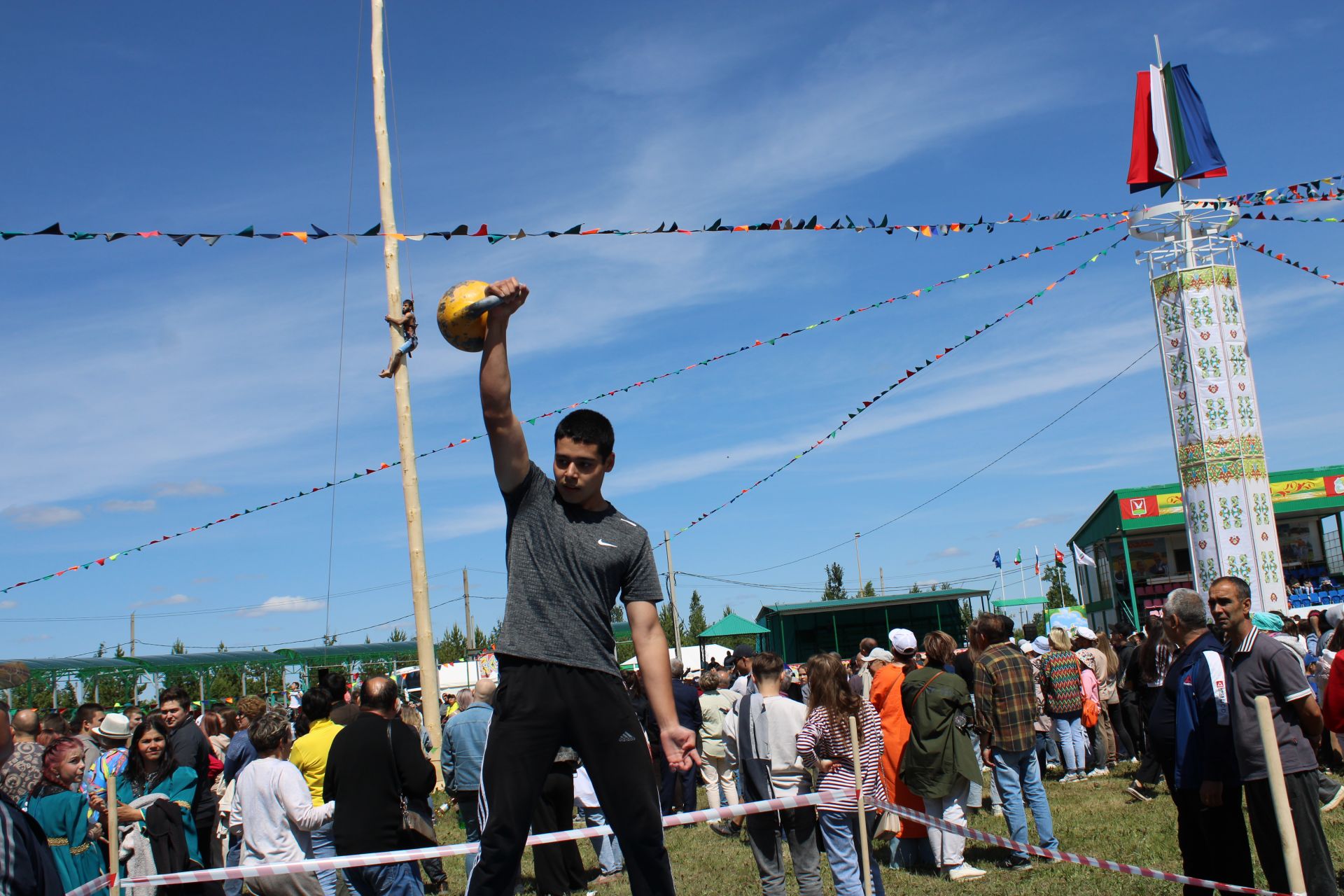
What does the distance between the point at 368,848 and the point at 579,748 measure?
3966 millimetres

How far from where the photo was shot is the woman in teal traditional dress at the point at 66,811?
5.57 metres

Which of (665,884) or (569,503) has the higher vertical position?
(569,503)

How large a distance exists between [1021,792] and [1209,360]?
12.2m

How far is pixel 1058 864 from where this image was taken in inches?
337

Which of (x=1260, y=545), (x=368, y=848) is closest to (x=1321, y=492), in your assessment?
(x=1260, y=545)

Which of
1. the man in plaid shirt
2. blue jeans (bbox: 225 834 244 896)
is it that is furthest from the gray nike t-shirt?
the man in plaid shirt

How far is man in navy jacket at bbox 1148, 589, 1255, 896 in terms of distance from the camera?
576cm

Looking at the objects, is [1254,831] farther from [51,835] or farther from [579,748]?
[51,835]

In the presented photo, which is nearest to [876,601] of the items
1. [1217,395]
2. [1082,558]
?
[1082,558]

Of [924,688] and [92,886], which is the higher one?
[924,688]

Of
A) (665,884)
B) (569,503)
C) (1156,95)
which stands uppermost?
(1156,95)

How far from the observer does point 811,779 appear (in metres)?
7.63

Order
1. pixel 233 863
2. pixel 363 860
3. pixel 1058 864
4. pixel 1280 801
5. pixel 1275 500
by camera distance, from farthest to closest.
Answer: pixel 1275 500, pixel 1058 864, pixel 233 863, pixel 363 860, pixel 1280 801

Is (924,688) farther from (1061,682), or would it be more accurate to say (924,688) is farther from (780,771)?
(1061,682)
